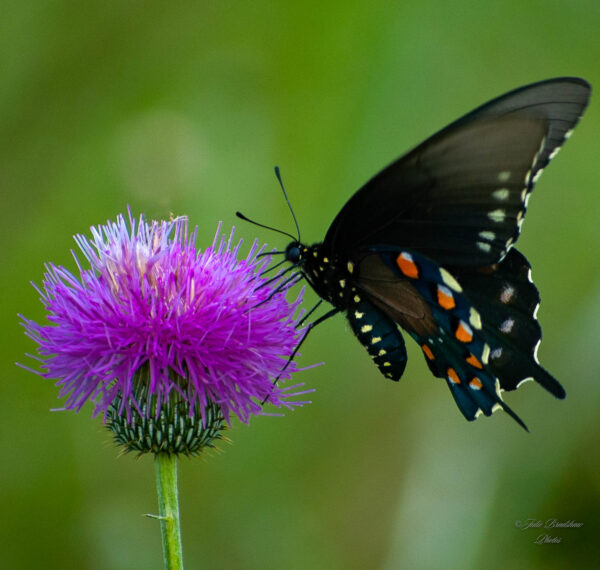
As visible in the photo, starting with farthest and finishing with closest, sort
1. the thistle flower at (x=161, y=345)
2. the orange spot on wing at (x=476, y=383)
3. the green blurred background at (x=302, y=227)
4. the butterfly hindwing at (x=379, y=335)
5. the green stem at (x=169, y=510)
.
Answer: the green blurred background at (x=302, y=227) → the butterfly hindwing at (x=379, y=335) → the orange spot on wing at (x=476, y=383) → the thistle flower at (x=161, y=345) → the green stem at (x=169, y=510)

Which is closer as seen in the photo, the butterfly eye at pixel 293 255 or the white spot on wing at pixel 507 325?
the white spot on wing at pixel 507 325

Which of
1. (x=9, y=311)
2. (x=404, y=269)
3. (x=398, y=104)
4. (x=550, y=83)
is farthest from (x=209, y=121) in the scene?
(x=550, y=83)

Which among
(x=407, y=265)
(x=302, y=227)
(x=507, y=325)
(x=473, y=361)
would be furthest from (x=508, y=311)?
(x=302, y=227)

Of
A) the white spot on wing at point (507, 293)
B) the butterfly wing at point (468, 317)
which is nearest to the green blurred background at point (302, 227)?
the butterfly wing at point (468, 317)

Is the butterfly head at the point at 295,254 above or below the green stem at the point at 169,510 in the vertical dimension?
above

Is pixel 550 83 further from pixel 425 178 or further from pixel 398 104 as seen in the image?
pixel 398 104
